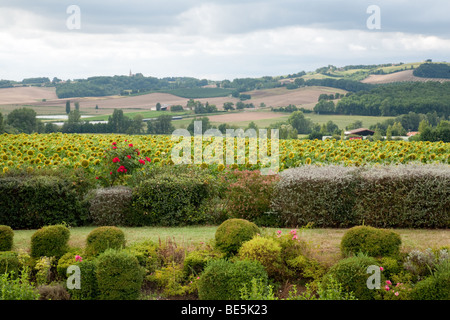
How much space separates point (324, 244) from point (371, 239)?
3.74ft

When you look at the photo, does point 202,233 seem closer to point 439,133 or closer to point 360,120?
point 439,133

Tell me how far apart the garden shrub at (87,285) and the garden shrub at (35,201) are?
4219 mm

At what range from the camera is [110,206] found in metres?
11.2

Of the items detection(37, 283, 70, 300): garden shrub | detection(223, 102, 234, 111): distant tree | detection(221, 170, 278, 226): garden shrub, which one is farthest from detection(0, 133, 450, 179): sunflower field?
detection(223, 102, 234, 111): distant tree

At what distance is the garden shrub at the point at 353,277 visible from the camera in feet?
22.0

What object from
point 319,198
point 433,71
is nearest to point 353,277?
point 319,198

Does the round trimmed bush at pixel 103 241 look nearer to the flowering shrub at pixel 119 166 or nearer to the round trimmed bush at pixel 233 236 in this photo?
the round trimmed bush at pixel 233 236

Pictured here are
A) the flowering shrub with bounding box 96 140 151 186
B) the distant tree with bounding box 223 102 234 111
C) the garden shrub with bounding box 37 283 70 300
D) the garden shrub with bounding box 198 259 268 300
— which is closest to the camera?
the garden shrub with bounding box 198 259 268 300

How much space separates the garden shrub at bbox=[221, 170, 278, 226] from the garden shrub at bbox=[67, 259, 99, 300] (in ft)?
15.0

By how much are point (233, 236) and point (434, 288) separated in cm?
313

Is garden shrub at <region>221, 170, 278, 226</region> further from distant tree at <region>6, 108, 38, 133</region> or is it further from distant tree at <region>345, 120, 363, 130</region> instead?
distant tree at <region>345, 120, 363, 130</region>

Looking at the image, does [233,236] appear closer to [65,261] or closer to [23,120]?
[65,261]

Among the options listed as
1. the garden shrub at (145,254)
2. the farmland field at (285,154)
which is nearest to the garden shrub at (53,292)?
the garden shrub at (145,254)

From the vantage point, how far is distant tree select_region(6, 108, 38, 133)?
35906 mm
